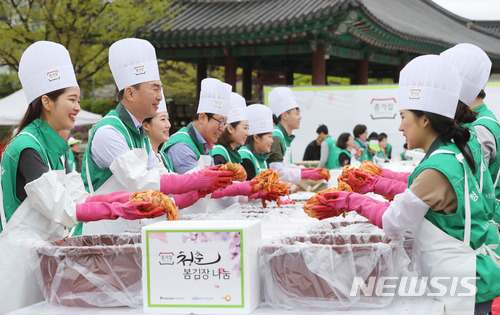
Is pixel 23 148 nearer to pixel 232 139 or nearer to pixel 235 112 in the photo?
pixel 232 139

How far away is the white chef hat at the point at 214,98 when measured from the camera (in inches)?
180

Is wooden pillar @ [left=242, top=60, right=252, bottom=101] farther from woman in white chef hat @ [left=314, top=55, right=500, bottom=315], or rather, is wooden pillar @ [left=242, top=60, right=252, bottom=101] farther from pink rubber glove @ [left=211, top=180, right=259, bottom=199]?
woman in white chef hat @ [left=314, top=55, right=500, bottom=315]

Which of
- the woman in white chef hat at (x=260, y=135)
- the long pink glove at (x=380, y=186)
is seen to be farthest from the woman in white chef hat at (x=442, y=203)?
the woman in white chef hat at (x=260, y=135)

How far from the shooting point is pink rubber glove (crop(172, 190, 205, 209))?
355 centimetres

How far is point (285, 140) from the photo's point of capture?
6.68 m

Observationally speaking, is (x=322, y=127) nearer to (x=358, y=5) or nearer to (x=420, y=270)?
(x=358, y=5)

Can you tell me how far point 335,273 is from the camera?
2.30m

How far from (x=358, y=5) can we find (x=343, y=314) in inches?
388

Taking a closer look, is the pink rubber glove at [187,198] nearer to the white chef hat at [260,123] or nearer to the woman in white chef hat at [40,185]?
the woman in white chef hat at [40,185]

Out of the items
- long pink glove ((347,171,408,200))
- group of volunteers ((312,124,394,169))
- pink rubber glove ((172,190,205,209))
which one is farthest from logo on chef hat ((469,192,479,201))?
group of volunteers ((312,124,394,169))

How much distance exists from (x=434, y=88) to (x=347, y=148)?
7995 mm

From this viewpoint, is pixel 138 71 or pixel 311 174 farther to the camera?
pixel 311 174

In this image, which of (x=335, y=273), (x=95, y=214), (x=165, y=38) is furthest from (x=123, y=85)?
(x=165, y=38)

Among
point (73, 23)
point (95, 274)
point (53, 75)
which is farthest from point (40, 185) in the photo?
point (73, 23)
